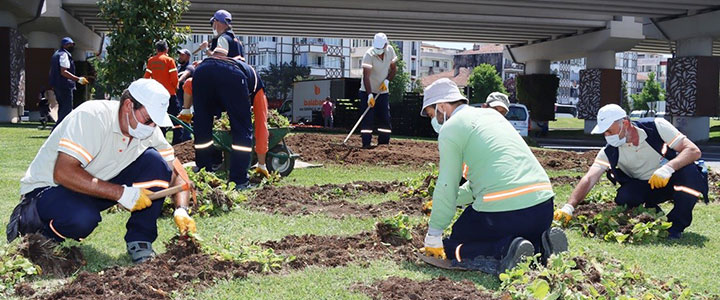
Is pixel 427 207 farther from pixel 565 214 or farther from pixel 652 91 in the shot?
pixel 652 91

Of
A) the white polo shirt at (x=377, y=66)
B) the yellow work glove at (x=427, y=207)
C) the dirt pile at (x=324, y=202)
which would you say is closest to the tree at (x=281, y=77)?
the white polo shirt at (x=377, y=66)

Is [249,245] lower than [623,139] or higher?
lower

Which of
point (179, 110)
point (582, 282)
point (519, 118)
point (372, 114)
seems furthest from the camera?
point (519, 118)

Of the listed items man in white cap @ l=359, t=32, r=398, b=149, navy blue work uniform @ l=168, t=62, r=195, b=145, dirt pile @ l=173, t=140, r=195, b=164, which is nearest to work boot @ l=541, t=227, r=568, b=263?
dirt pile @ l=173, t=140, r=195, b=164

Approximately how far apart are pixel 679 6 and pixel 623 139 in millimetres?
25503

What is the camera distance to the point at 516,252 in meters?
4.17

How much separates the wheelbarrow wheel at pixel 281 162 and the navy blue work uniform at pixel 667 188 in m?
4.32

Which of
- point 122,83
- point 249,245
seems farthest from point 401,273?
point 122,83

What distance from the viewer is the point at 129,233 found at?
4.69m

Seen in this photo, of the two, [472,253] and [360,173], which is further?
[360,173]

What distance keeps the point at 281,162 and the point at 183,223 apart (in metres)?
4.72

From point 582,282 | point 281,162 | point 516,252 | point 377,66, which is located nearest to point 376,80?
point 377,66

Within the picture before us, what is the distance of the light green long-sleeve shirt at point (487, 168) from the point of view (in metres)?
4.37

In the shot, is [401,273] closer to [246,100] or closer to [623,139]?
[623,139]
